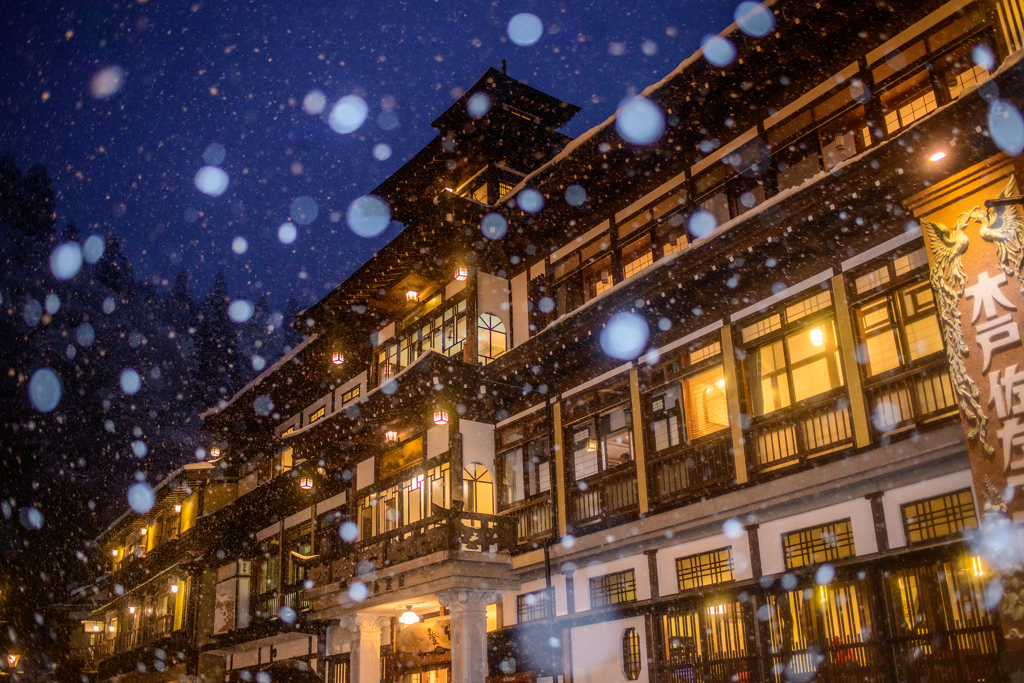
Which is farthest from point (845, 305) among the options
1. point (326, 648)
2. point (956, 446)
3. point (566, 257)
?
point (326, 648)

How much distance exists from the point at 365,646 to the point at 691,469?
1130cm

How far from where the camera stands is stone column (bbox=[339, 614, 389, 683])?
21266mm

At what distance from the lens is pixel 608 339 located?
1769 cm

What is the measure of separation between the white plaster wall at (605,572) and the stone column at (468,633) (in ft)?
8.35

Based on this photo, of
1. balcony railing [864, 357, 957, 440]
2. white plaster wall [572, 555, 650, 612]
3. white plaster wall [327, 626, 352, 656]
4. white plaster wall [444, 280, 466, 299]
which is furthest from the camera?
white plaster wall [327, 626, 352, 656]

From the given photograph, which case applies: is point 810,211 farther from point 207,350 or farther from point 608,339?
point 207,350

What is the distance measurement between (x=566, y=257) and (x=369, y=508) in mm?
10293

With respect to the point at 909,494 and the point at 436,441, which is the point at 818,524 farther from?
the point at 436,441

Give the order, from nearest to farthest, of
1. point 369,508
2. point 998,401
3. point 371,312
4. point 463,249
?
point 998,401
point 463,249
point 369,508
point 371,312

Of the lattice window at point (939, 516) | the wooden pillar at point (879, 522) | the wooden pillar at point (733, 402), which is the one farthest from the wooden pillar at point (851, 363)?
the wooden pillar at point (733, 402)

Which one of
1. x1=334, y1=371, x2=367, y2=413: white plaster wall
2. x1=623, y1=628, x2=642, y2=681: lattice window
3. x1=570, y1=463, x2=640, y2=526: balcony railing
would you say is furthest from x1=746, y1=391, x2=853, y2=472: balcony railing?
x1=334, y1=371, x2=367, y2=413: white plaster wall

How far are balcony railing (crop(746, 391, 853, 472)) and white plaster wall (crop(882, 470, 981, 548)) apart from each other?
42.8 inches

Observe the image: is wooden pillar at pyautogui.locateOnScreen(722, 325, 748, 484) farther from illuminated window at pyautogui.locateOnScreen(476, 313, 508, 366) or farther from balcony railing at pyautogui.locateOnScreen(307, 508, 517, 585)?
illuminated window at pyautogui.locateOnScreen(476, 313, 508, 366)

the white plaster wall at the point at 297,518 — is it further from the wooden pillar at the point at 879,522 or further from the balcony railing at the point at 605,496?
the wooden pillar at the point at 879,522
